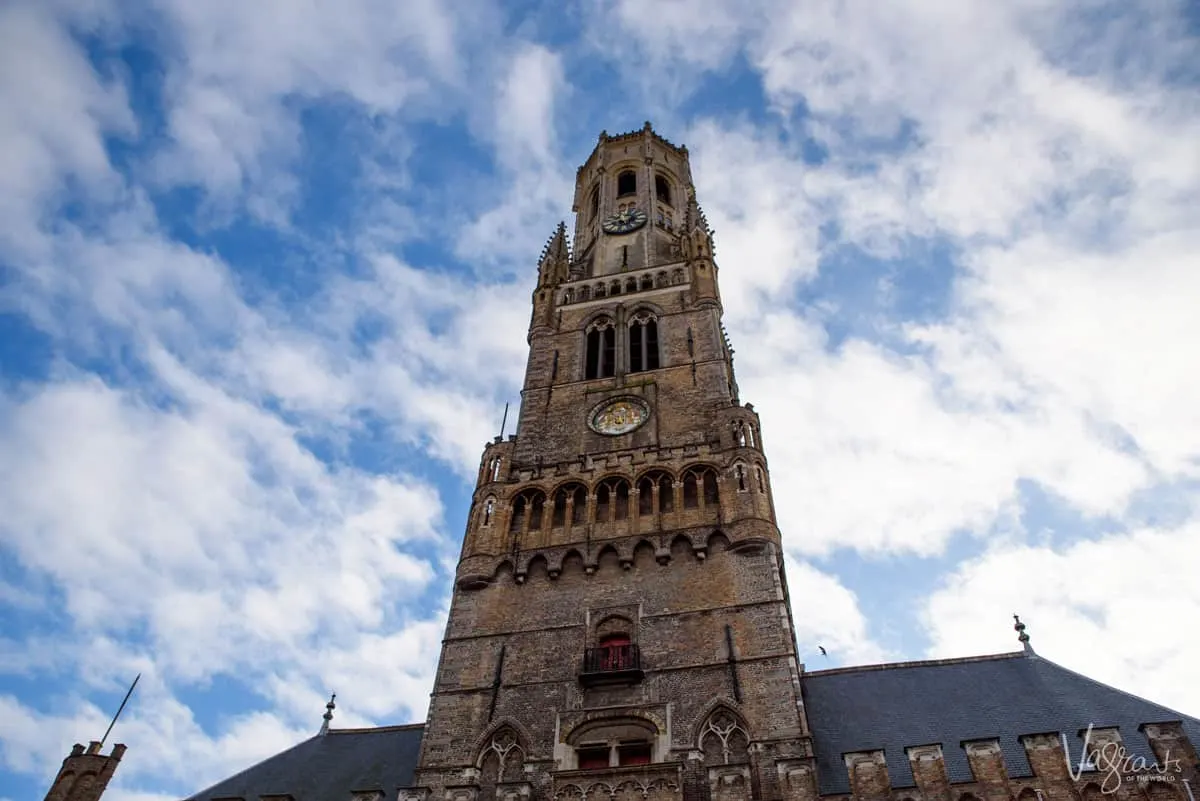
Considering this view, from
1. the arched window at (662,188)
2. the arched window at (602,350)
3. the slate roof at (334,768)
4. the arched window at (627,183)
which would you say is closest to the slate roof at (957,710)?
the slate roof at (334,768)

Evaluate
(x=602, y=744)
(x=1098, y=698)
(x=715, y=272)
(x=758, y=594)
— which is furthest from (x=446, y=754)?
(x=715, y=272)

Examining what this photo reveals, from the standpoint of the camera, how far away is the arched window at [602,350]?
1403 inches

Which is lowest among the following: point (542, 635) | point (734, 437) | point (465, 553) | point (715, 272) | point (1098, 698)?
point (1098, 698)

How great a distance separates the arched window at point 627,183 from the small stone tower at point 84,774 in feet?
124

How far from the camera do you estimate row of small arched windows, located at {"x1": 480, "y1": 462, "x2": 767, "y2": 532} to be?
90.9 ft

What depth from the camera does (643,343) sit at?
36625 mm

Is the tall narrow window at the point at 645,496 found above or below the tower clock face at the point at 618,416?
below

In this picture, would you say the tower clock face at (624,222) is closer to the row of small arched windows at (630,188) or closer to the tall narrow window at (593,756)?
the row of small arched windows at (630,188)

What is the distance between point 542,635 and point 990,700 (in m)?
12.3

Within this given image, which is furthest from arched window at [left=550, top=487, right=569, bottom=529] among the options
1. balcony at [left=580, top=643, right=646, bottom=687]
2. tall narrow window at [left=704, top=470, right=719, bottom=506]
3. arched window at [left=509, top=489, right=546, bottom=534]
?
balcony at [left=580, top=643, right=646, bottom=687]

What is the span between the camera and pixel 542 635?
24.8 metres

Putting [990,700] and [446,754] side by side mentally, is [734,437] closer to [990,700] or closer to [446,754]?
[990,700]

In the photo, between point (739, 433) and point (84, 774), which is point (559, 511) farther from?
point (84, 774)

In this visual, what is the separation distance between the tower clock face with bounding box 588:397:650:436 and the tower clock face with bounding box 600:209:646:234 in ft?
50.7
